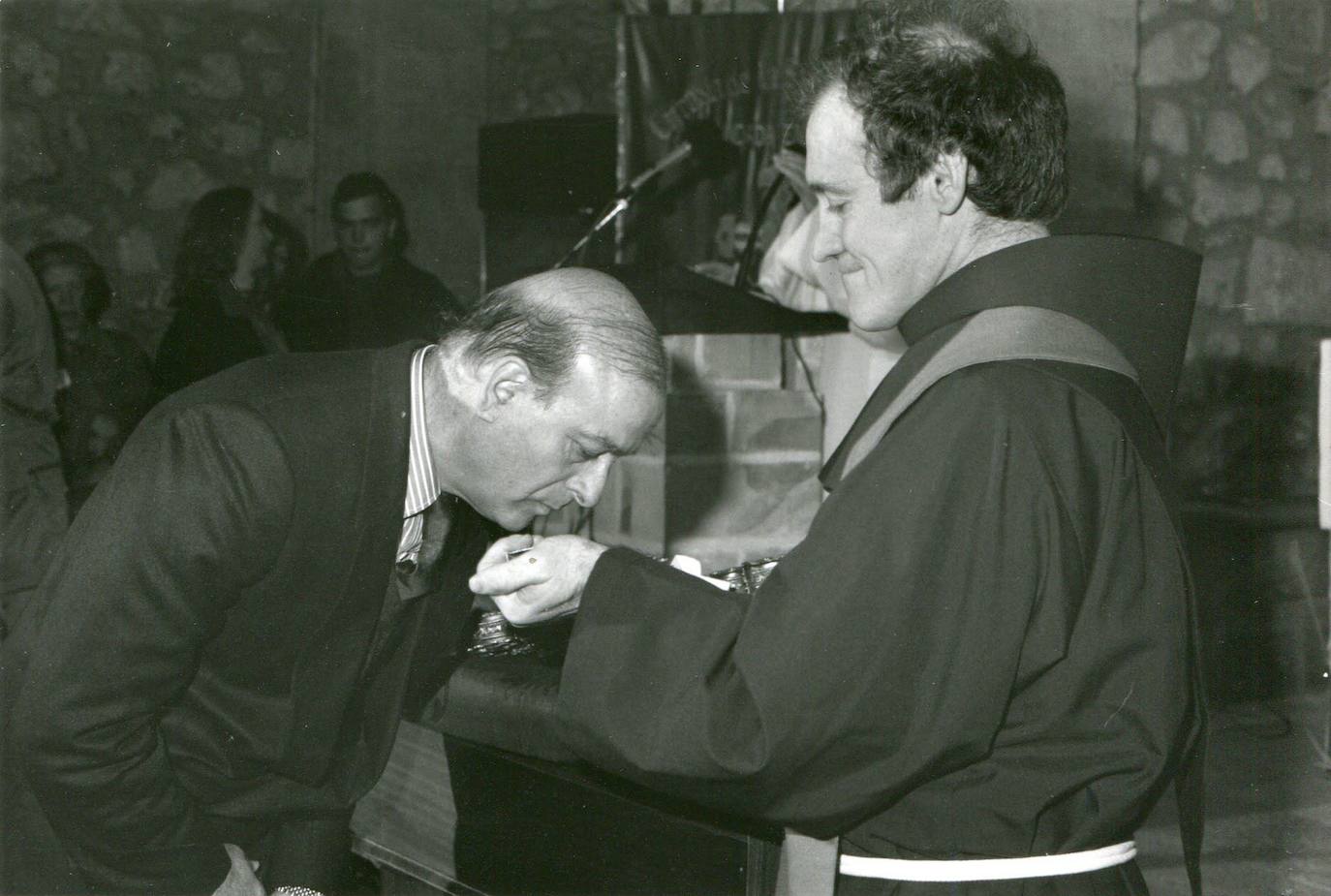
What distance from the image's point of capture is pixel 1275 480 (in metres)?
4.35

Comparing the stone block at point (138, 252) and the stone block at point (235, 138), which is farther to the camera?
the stone block at point (235, 138)

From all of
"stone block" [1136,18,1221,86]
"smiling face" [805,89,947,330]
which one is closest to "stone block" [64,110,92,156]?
"stone block" [1136,18,1221,86]

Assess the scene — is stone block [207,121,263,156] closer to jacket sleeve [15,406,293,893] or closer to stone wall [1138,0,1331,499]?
stone wall [1138,0,1331,499]

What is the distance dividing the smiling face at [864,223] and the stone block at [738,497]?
1577 mm

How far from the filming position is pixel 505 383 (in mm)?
1562

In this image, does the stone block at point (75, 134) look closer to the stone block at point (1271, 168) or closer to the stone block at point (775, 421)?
the stone block at point (775, 421)

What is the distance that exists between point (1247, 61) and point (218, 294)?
3.18 m

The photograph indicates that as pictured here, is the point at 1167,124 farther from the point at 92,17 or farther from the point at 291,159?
the point at 92,17

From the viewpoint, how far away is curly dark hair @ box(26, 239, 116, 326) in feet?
11.9

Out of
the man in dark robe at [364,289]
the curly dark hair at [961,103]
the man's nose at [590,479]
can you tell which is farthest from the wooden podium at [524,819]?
the man in dark robe at [364,289]

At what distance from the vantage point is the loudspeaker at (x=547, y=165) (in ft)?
14.5

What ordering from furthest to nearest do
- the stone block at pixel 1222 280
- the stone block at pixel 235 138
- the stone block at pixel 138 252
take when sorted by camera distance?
1. the stone block at pixel 1222 280
2. the stone block at pixel 235 138
3. the stone block at pixel 138 252

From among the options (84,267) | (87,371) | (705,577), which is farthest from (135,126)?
(705,577)

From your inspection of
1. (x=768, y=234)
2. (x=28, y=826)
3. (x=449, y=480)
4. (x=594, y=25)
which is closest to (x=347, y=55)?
(x=594, y=25)
